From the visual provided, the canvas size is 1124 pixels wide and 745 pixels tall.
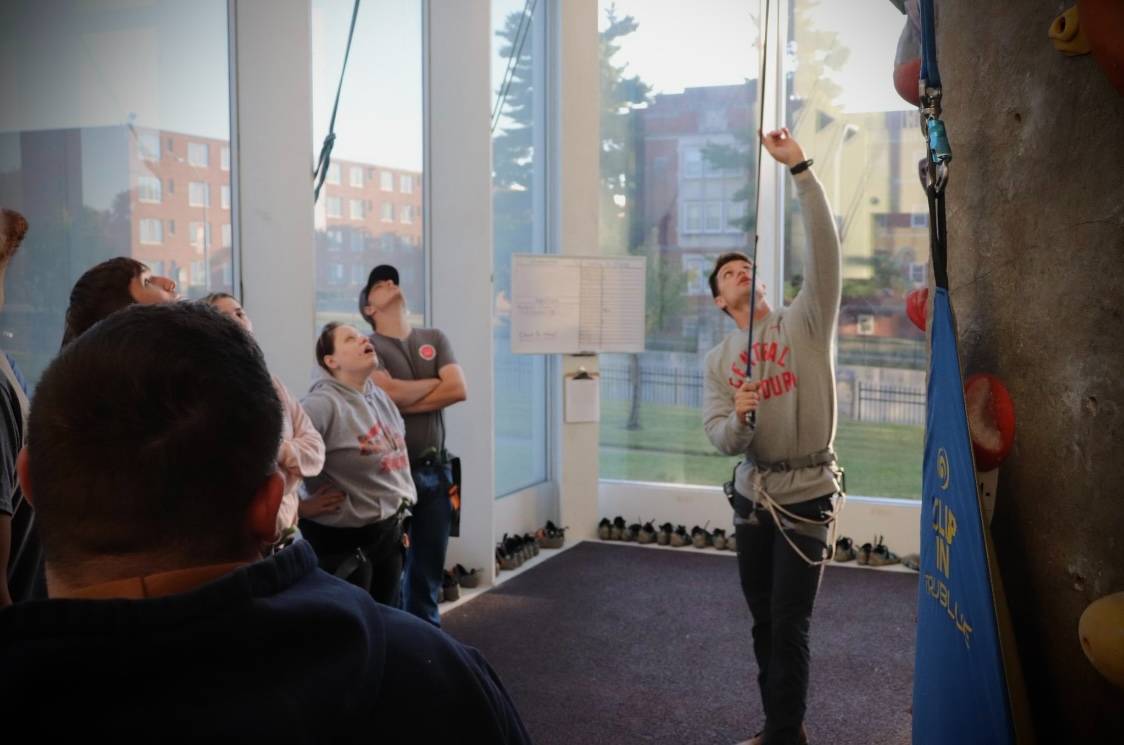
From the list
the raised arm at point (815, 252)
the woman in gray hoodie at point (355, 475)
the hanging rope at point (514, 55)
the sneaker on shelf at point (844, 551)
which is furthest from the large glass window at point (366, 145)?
the sneaker on shelf at point (844, 551)

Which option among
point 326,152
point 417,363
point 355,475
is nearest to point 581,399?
point 417,363

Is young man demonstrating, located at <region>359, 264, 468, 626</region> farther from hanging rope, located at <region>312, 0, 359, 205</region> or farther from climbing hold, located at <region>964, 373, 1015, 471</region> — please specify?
climbing hold, located at <region>964, 373, 1015, 471</region>

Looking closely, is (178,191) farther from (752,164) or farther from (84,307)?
(752,164)

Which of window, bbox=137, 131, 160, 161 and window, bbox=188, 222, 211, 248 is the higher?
window, bbox=137, 131, 160, 161

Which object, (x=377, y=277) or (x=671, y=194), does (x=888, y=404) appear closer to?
(x=671, y=194)

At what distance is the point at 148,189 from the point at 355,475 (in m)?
1.28

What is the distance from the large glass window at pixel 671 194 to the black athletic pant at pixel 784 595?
12.8 feet

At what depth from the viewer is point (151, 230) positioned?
362 centimetres

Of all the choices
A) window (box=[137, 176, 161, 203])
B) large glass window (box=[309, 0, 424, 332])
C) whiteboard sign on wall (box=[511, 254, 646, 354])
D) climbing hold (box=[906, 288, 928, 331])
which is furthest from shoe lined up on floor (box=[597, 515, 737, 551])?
climbing hold (box=[906, 288, 928, 331])

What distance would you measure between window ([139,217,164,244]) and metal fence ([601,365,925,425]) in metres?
4.12

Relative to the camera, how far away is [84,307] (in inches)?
96.5

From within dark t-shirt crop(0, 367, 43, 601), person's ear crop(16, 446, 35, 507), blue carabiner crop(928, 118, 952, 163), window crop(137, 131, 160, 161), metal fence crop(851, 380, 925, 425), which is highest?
window crop(137, 131, 160, 161)

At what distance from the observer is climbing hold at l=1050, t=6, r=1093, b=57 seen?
1.12 metres

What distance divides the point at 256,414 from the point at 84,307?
1835 millimetres
